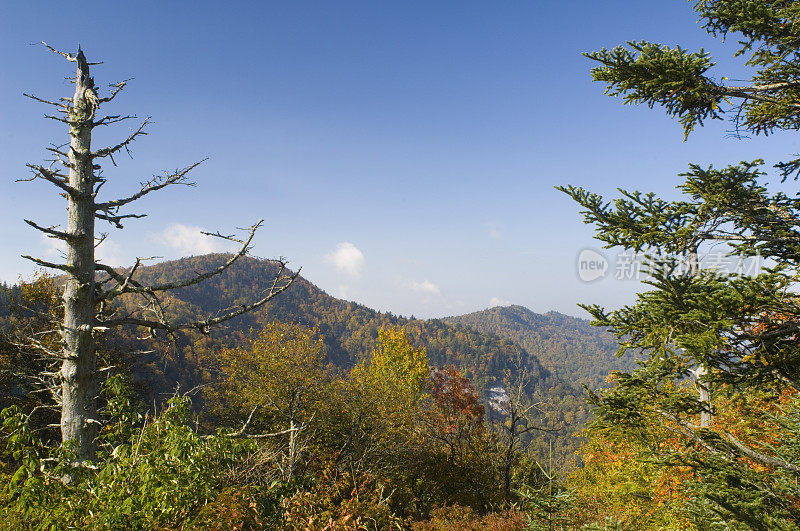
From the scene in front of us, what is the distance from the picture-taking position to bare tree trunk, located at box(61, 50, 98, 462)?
4203mm

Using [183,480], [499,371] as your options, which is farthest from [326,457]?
[499,371]

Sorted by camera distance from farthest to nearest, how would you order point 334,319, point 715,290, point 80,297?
point 334,319 < point 80,297 < point 715,290

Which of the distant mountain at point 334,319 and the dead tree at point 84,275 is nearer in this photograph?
the dead tree at point 84,275

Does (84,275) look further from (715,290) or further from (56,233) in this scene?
(715,290)

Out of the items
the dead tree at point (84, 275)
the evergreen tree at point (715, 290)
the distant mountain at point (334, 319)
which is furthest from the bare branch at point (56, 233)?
the distant mountain at point (334, 319)

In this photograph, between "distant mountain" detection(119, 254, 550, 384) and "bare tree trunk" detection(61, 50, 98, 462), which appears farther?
"distant mountain" detection(119, 254, 550, 384)

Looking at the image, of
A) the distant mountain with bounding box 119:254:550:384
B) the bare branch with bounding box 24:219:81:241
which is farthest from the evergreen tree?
the distant mountain with bounding box 119:254:550:384

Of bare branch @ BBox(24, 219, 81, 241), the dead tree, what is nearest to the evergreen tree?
the dead tree

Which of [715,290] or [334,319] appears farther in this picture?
[334,319]

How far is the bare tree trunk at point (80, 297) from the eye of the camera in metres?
4.20

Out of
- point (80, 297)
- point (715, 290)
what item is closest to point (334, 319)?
point (80, 297)

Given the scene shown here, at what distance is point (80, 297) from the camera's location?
14.3ft

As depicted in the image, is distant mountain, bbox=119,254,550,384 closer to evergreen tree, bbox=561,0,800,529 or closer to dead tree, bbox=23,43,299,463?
dead tree, bbox=23,43,299,463

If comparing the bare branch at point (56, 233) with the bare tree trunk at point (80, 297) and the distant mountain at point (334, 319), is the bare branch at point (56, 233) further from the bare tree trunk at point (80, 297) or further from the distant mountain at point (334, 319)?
the distant mountain at point (334, 319)
